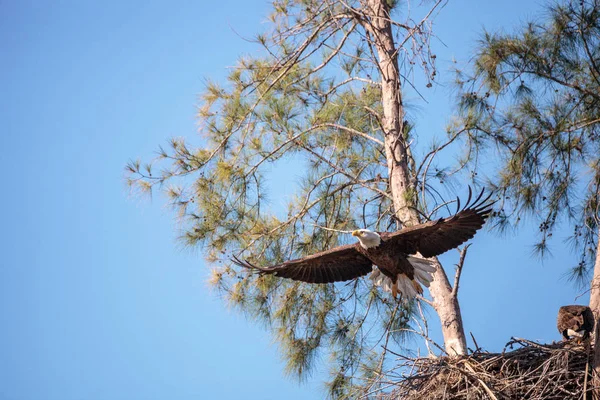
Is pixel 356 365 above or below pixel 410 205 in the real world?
below

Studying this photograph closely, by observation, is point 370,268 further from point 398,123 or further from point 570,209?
point 570,209

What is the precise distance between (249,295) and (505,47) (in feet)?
7.47

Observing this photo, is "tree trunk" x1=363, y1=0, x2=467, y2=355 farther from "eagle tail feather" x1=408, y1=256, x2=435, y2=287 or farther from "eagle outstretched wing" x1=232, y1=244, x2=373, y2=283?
"eagle outstretched wing" x1=232, y1=244, x2=373, y2=283

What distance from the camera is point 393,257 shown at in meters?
5.93

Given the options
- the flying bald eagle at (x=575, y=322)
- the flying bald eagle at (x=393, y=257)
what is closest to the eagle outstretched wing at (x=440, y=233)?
the flying bald eagle at (x=393, y=257)

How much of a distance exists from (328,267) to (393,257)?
1.40 ft

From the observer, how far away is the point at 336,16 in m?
6.32

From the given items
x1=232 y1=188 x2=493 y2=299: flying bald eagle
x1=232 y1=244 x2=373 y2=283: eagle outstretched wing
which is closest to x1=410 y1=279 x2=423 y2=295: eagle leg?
x1=232 y1=188 x2=493 y2=299: flying bald eagle

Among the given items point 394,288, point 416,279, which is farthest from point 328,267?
point 416,279

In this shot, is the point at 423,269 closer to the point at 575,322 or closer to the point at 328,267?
the point at 328,267

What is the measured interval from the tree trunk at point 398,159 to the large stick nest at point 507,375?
0.38 meters

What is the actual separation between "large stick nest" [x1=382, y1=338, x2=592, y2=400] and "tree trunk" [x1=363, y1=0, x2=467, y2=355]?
382mm

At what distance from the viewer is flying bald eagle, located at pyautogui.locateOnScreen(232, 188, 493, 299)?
567 centimetres

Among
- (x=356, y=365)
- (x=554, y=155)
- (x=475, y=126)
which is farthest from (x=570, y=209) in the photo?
(x=356, y=365)
